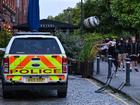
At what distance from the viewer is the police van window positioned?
16375 millimetres

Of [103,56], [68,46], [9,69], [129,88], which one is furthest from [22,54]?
[103,56]

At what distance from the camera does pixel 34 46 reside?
54.2ft

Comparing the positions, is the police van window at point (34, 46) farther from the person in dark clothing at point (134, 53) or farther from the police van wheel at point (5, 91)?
the person in dark clothing at point (134, 53)

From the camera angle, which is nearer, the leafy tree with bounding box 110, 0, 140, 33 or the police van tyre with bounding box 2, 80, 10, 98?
the police van tyre with bounding box 2, 80, 10, 98

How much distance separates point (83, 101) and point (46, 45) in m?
1.90

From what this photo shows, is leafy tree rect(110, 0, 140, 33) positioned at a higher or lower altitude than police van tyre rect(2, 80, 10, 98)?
higher

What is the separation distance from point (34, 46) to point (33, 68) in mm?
772

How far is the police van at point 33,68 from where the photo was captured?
1598 centimetres

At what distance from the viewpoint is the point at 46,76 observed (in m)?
16.1

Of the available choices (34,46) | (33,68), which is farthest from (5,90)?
(34,46)

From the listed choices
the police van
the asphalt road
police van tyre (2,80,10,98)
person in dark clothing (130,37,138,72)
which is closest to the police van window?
the police van

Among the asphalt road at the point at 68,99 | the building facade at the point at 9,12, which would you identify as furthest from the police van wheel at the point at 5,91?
the building facade at the point at 9,12

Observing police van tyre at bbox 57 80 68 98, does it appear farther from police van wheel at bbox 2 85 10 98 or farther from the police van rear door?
police van wheel at bbox 2 85 10 98

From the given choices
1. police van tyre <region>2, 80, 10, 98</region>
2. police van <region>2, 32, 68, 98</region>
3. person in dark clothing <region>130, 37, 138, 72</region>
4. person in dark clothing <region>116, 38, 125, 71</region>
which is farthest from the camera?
person in dark clothing <region>130, 37, 138, 72</region>
